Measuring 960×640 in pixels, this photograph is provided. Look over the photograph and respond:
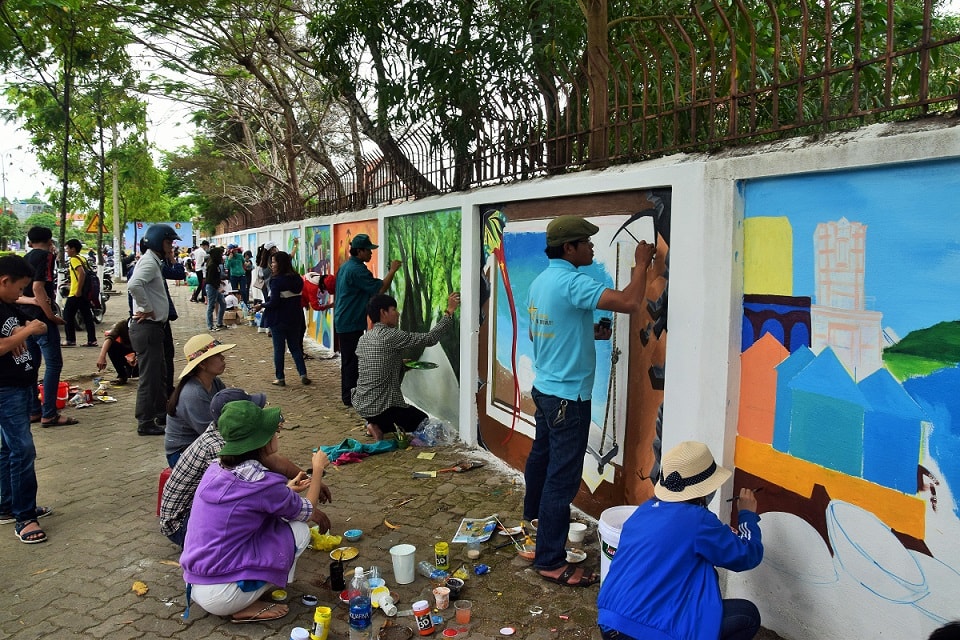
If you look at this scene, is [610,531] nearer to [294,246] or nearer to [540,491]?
[540,491]

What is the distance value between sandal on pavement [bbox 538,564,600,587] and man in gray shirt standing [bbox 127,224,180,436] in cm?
435

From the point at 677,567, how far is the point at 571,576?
4.53 feet

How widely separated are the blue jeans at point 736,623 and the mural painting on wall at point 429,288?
384 cm

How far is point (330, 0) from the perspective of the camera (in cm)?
787

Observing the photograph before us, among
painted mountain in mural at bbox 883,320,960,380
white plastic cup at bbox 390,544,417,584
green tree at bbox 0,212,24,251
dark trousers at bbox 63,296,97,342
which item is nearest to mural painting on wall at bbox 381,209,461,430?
white plastic cup at bbox 390,544,417,584

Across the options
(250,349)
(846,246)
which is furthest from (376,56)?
(250,349)

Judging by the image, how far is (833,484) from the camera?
9.05 feet

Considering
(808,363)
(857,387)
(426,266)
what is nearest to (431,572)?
(808,363)

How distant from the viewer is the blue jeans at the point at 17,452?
13.8ft

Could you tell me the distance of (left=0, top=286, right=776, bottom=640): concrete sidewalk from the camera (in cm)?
337

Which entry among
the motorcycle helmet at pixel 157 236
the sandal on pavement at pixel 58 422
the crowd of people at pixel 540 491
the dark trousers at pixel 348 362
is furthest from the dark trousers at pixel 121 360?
the crowd of people at pixel 540 491

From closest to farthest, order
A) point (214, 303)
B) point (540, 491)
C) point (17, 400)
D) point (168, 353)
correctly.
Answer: point (540, 491)
point (17, 400)
point (168, 353)
point (214, 303)

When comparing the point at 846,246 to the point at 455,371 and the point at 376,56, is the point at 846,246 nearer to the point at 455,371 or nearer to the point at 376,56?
the point at 455,371

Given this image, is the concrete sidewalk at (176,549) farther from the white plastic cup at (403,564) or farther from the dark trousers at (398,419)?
the dark trousers at (398,419)
